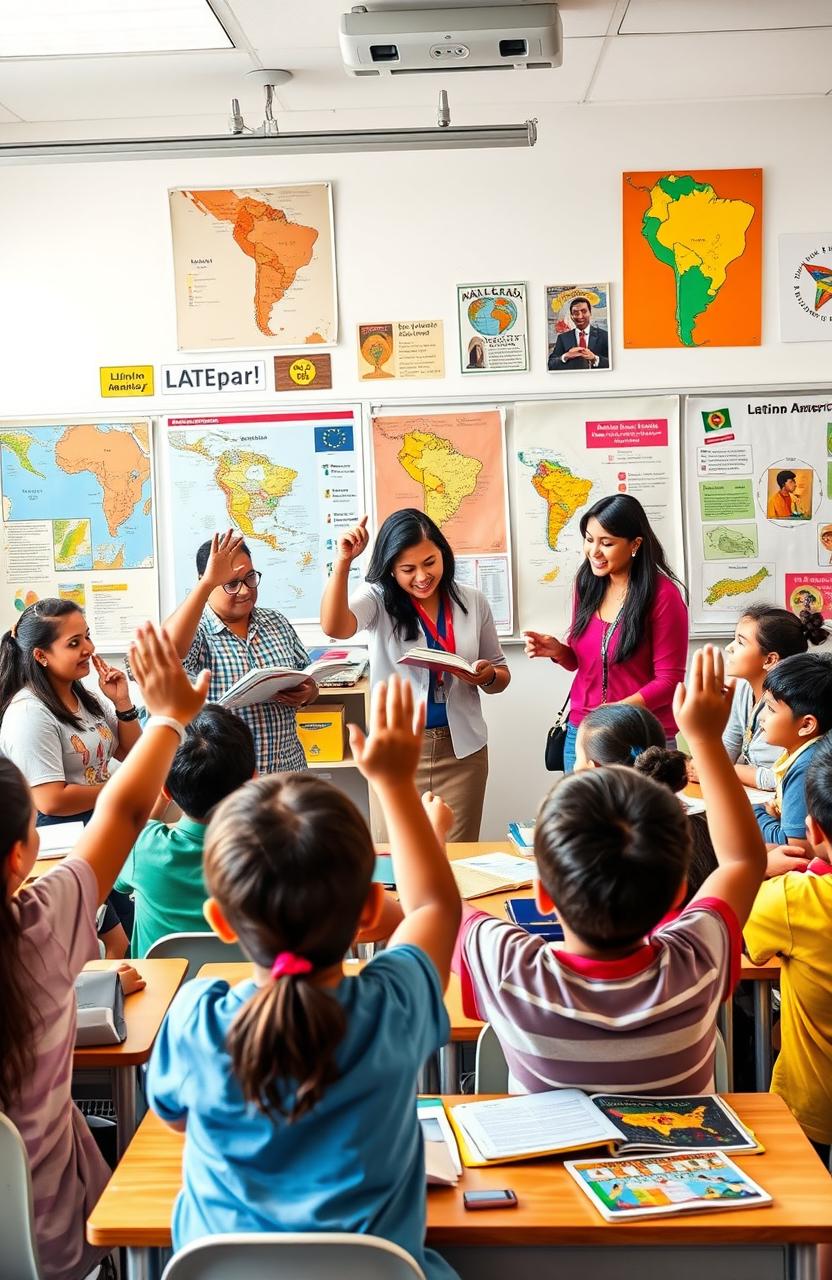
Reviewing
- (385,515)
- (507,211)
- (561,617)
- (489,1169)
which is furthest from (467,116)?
(489,1169)

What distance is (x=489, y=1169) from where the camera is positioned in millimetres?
1422

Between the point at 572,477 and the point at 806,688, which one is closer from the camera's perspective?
the point at 806,688

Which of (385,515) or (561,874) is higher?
(385,515)

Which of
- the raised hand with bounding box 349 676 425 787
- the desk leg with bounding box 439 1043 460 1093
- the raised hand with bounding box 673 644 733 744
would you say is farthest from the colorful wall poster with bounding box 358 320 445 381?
the raised hand with bounding box 349 676 425 787

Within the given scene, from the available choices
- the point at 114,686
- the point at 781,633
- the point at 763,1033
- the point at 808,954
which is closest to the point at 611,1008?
the point at 808,954

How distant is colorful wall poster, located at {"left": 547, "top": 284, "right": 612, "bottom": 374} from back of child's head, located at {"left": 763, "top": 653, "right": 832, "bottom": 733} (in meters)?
2.03

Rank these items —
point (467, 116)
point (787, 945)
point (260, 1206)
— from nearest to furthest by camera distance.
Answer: point (260, 1206) < point (787, 945) < point (467, 116)

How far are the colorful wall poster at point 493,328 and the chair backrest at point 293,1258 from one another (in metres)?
3.83

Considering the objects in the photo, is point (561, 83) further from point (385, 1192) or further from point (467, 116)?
point (385, 1192)

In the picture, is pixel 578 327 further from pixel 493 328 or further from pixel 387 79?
pixel 387 79

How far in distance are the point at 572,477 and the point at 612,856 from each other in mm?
3345

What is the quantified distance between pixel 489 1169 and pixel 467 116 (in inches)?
159

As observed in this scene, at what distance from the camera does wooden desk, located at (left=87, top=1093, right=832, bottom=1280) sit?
129cm

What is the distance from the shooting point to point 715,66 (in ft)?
13.4
